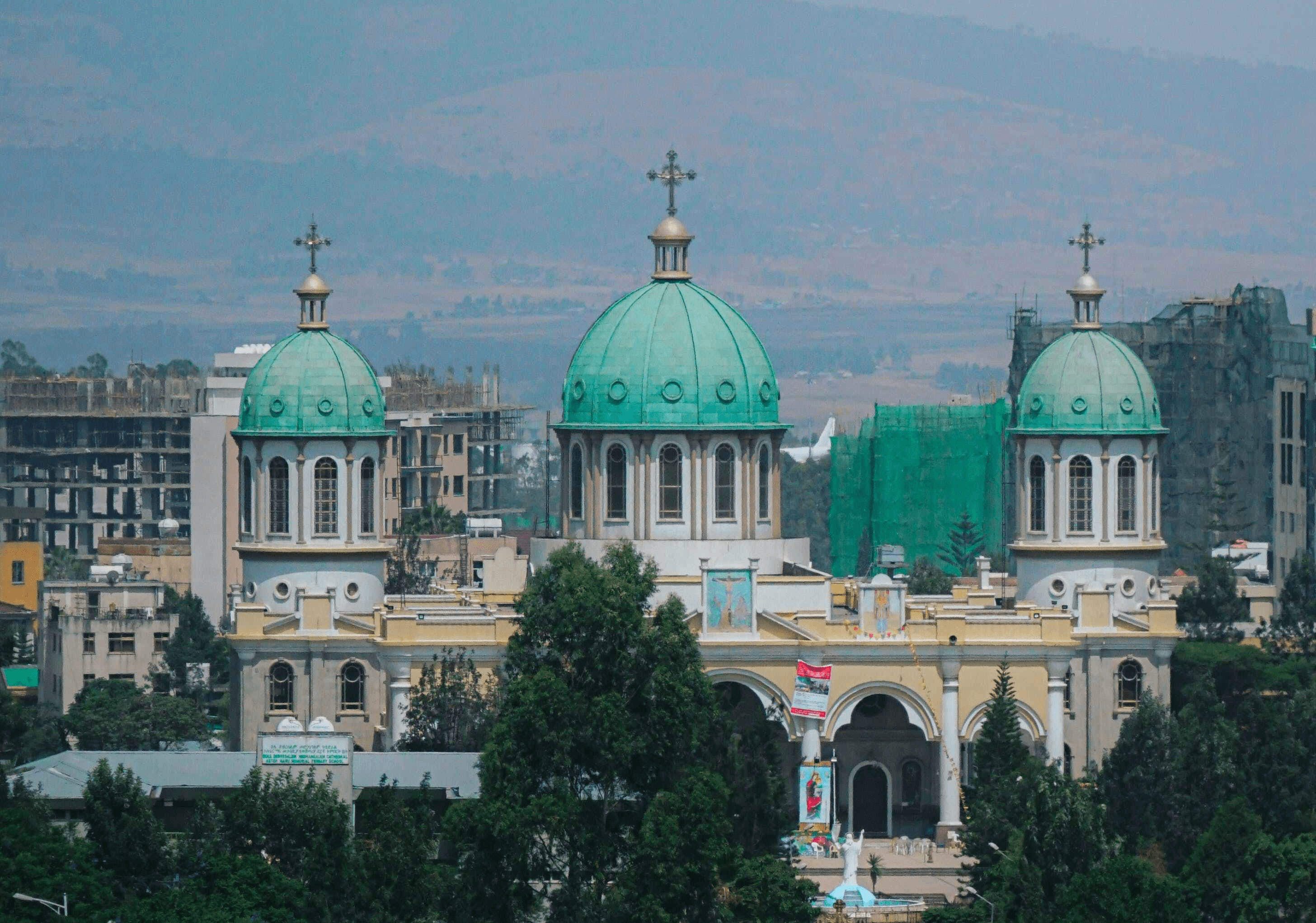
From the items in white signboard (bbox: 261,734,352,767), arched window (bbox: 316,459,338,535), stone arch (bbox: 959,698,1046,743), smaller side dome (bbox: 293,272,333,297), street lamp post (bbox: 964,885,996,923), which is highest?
smaller side dome (bbox: 293,272,333,297)

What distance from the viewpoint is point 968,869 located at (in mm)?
103812

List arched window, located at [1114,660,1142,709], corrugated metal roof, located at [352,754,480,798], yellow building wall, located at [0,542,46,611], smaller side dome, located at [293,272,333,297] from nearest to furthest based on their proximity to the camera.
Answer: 1. corrugated metal roof, located at [352,754,480,798]
2. arched window, located at [1114,660,1142,709]
3. smaller side dome, located at [293,272,333,297]
4. yellow building wall, located at [0,542,46,611]

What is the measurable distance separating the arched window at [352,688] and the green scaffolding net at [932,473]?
75466 mm

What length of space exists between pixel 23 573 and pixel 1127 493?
73.5 meters

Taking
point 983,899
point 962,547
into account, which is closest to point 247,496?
point 983,899

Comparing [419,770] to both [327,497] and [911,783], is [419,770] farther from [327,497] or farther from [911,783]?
[911,783]

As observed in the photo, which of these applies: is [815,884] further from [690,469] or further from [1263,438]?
[1263,438]

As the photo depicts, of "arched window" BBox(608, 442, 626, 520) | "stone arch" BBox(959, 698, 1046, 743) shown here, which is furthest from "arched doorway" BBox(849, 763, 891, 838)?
"arched window" BBox(608, 442, 626, 520)

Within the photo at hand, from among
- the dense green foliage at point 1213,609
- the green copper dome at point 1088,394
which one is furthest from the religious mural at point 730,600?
the dense green foliage at point 1213,609

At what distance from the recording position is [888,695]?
11831 centimetres

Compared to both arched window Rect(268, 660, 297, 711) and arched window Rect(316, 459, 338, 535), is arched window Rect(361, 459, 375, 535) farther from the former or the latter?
arched window Rect(268, 660, 297, 711)

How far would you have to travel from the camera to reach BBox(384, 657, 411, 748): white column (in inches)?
4628

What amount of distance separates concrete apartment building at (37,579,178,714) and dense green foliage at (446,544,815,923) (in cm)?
5327

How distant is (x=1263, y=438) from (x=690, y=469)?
71110 mm
